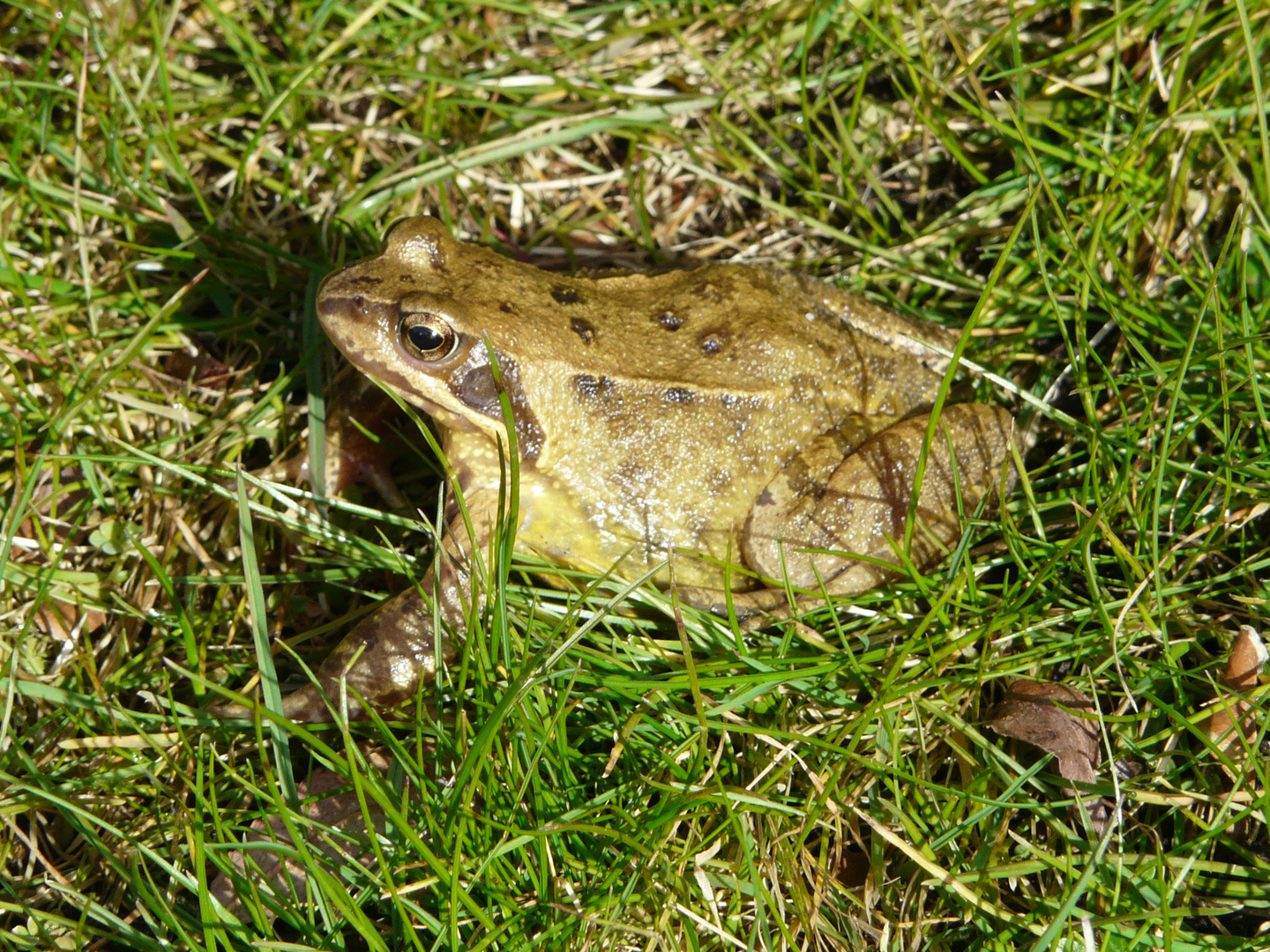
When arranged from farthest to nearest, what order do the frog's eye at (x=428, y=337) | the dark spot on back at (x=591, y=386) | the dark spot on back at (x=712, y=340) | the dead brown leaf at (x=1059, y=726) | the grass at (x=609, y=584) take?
the dark spot on back at (x=712, y=340) → the dark spot on back at (x=591, y=386) → the frog's eye at (x=428, y=337) → the dead brown leaf at (x=1059, y=726) → the grass at (x=609, y=584)

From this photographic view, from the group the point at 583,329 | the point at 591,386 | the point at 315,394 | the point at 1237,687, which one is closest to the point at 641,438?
the point at 591,386

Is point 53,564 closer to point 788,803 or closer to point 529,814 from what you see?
point 529,814

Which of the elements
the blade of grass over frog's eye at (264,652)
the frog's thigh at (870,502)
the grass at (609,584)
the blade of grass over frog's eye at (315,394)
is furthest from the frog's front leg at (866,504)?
the blade of grass over frog's eye at (315,394)

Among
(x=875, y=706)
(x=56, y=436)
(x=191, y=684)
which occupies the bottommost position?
(x=875, y=706)

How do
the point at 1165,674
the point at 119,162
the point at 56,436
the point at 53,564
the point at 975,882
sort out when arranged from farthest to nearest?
1. the point at 119,162
2. the point at 56,436
3. the point at 53,564
4. the point at 1165,674
5. the point at 975,882

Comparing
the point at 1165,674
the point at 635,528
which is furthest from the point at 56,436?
the point at 1165,674

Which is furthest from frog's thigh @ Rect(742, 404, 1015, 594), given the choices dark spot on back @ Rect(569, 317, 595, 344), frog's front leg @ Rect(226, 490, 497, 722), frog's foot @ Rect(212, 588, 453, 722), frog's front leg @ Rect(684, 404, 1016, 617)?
frog's foot @ Rect(212, 588, 453, 722)

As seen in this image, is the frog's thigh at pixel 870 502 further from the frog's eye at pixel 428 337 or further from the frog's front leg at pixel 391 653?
the frog's eye at pixel 428 337
